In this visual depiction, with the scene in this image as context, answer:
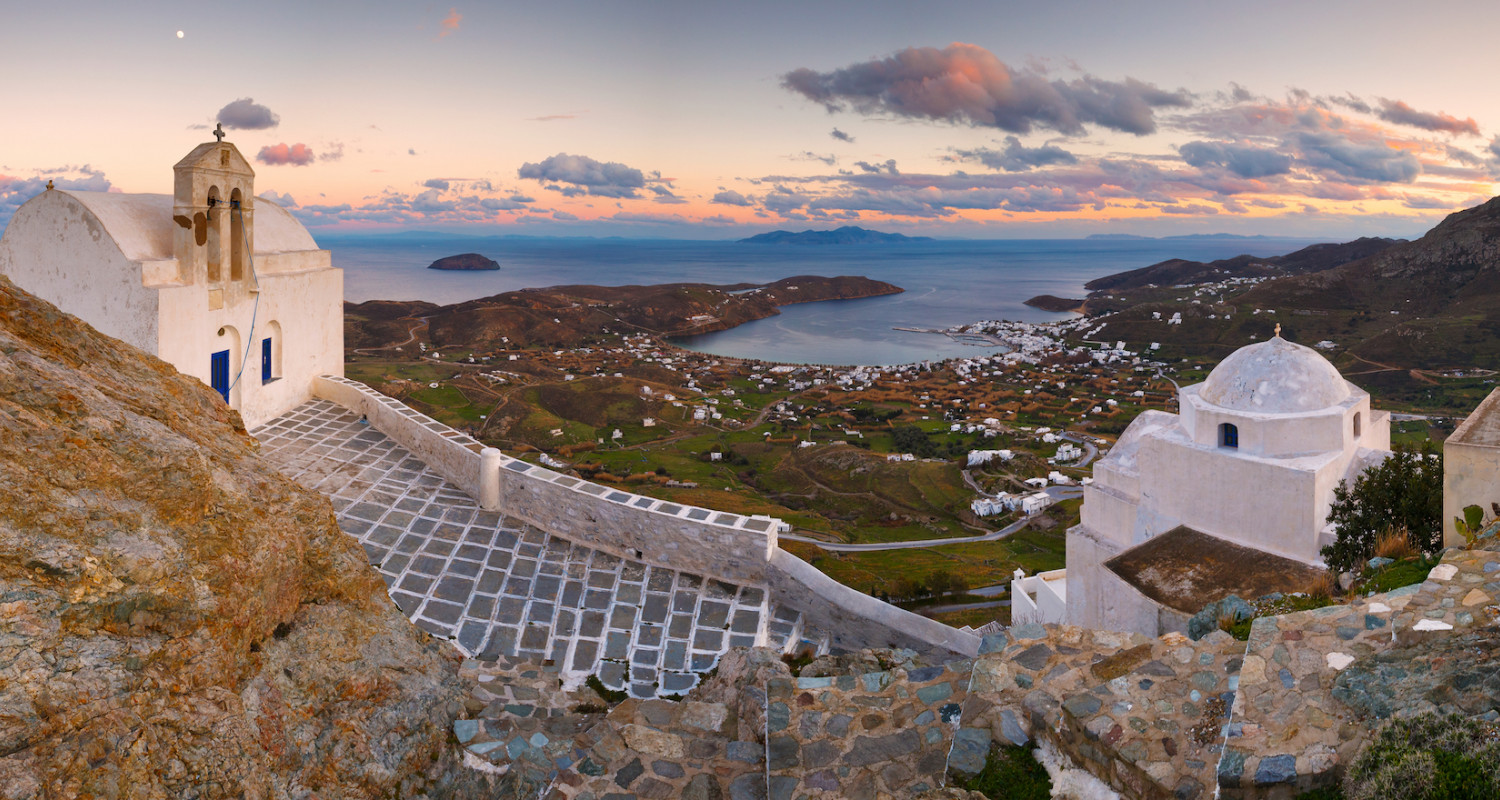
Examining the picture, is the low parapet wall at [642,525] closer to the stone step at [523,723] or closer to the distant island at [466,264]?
the stone step at [523,723]

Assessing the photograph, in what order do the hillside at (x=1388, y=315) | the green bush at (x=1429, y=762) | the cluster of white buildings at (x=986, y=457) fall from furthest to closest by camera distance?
the hillside at (x=1388, y=315)
the cluster of white buildings at (x=986, y=457)
the green bush at (x=1429, y=762)

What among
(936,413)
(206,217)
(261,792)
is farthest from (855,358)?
(261,792)

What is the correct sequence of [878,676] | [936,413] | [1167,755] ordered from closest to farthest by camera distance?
[1167,755]
[878,676]
[936,413]

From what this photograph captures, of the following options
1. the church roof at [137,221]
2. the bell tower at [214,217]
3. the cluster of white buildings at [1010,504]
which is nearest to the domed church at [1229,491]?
the bell tower at [214,217]

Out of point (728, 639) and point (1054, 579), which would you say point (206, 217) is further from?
point (1054, 579)

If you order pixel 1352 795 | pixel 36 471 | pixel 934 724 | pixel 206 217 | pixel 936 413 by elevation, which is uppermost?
pixel 206 217
